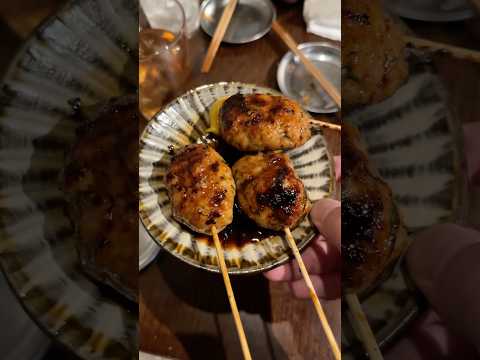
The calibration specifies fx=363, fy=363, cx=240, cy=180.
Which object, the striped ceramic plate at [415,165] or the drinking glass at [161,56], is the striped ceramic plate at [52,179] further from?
the drinking glass at [161,56]

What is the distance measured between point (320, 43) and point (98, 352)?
45.0 inches

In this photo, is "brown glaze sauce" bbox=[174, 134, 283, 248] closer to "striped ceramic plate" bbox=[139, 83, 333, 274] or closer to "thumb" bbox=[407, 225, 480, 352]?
"striped ceramic plate" bbox=[139, 83, 333, 274]

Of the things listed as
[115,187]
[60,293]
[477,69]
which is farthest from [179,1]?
[477,69]

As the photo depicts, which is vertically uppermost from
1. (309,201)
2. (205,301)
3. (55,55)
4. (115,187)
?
(55,55)

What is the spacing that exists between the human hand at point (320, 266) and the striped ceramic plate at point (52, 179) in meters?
0.48

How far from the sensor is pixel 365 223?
253 millimetres

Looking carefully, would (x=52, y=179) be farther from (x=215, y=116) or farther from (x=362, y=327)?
(x=215, y=116)

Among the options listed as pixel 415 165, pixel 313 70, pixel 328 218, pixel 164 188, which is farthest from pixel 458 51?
pixel 313 70

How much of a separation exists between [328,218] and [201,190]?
28 centimetres

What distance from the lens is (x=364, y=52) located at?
1.01 ft

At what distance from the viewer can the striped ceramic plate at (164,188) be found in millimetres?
796

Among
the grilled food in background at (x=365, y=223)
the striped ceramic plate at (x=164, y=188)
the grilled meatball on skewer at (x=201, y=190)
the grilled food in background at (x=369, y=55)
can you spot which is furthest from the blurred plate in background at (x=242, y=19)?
the grilled food in background at (x=365, y=223)

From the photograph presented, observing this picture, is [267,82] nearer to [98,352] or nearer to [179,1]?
[179,1]

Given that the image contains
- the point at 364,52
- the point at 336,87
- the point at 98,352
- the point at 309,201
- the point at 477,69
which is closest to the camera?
the point at 477,69
